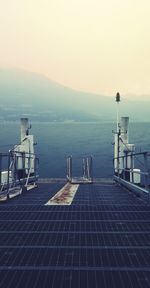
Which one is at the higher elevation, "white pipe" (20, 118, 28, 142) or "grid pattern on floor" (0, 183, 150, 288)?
"white pipe" (20, 118, 28, 142)

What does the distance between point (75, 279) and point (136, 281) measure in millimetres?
700

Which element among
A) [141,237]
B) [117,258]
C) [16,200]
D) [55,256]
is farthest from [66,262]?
[16,200]

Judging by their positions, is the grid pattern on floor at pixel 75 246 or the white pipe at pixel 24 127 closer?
the grid pattern on floor at pixel 75 246

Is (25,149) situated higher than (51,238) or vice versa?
(25,149)

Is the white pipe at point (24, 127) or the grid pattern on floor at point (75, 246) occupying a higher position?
the white pipe at point (24, 127)

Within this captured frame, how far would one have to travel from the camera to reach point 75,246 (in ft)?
18.6

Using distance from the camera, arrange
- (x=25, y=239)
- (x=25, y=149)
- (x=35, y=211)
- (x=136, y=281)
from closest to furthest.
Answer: (x=136, y=281) → (x=25, y=239) → (x=35, y=211) → (x=25, y=149)

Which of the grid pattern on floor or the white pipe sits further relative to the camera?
the white pipe

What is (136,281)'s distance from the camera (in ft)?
14.1

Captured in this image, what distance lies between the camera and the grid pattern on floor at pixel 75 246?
443 centimetres

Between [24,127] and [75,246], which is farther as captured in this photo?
[24,127]

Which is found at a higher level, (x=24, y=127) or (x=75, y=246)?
(x=24, y=127)

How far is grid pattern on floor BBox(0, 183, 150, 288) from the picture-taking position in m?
4.43

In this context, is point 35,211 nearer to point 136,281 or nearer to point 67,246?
point 67,246
